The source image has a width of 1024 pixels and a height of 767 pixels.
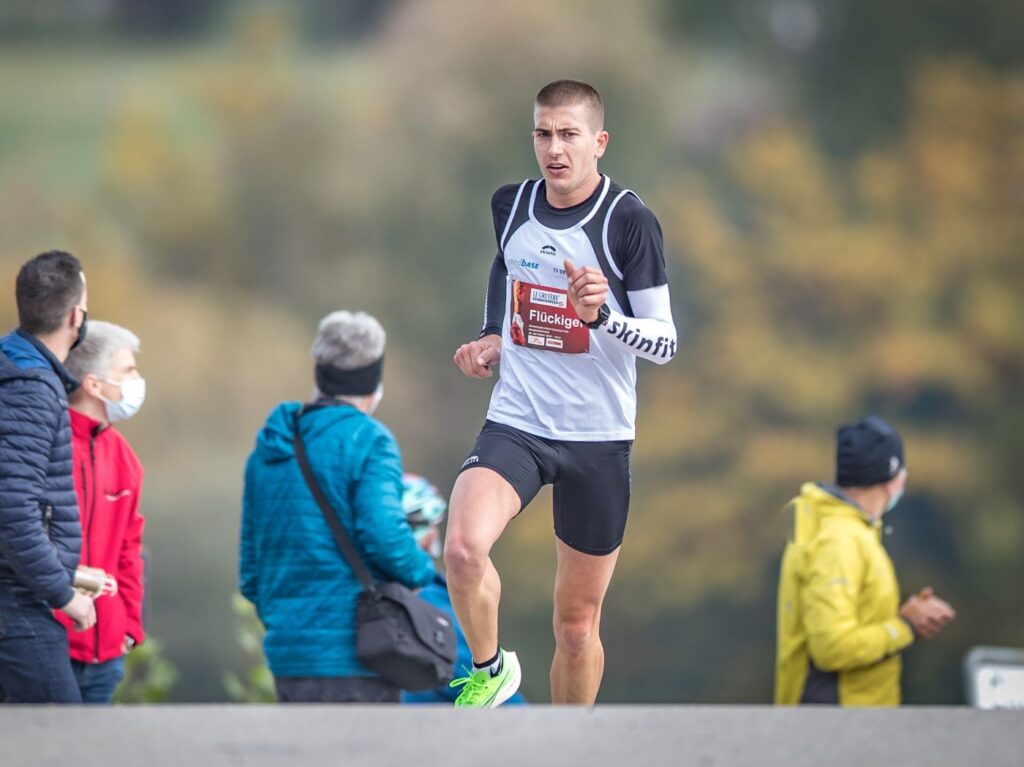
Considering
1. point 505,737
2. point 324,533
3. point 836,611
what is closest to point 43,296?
point 324,533

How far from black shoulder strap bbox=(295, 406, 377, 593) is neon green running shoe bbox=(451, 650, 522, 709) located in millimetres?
742

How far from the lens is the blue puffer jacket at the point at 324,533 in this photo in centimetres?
572

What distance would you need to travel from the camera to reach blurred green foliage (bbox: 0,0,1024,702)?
988cm

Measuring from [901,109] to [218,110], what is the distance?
4323mm

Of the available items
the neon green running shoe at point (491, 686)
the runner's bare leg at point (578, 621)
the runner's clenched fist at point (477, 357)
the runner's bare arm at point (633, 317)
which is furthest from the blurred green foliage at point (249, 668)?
the runner's bare arm at point (633, 317)

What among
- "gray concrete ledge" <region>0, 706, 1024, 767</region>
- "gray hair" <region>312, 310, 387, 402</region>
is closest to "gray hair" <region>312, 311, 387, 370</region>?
"gray hair" <region>312, 310, 387, 402</region>

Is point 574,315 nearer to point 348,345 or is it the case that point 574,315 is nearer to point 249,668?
point 348,345

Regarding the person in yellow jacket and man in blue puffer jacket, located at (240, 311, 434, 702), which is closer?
man in blue puffer jacket, located at (240, 311, 434, 702)

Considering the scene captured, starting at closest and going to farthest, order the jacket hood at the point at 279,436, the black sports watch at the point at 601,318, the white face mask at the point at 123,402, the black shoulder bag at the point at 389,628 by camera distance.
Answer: the black sports watch at the point at 601,318 → the white face mask at the point at 123,402 → the black shoulder bag at the point at 389,628 → the jacket hood at the point at 279,436

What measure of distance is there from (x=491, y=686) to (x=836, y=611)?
214 centimetres

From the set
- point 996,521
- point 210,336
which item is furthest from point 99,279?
point 996,521

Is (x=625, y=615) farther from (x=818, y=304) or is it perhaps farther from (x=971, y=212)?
(x=971, y=212)

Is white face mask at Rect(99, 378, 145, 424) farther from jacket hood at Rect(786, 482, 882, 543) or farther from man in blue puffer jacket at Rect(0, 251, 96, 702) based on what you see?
jacket hood at Rect(786, 482, 882, 543)

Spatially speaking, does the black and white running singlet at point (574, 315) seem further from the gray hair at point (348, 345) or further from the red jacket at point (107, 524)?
the red jacket at point (107, 524)
